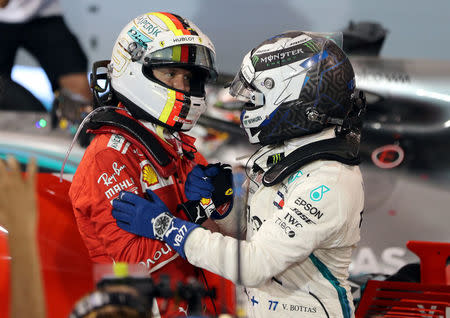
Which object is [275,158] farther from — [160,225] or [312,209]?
[160,225]

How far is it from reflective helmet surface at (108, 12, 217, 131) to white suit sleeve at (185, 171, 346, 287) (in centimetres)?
58

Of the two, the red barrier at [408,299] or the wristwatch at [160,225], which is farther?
the red barrier at [408,299]

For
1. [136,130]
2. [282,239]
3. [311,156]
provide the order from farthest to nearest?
1. [136,130]
2. [311,156]
3. [282,239]

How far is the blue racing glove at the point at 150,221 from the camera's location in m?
1.77

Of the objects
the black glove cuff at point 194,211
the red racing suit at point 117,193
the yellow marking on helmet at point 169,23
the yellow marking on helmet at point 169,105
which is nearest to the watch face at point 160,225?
the red racing suit at point 117,193

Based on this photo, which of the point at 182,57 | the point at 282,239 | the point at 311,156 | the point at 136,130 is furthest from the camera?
the point at 182,57

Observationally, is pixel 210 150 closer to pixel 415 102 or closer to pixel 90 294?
pixel 415 102

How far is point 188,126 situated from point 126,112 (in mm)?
256

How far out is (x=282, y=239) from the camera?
1747 millimetres

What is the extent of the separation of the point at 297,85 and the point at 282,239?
0.55 m

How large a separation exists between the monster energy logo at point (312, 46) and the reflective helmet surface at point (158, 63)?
1.38 ft

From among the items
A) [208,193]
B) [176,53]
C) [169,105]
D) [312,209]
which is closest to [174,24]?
[176,53]

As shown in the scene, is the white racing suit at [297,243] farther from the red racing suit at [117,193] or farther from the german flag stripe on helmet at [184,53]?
the german flag stripe on helmet at [184,53]

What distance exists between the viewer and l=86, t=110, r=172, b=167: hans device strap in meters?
1.99
